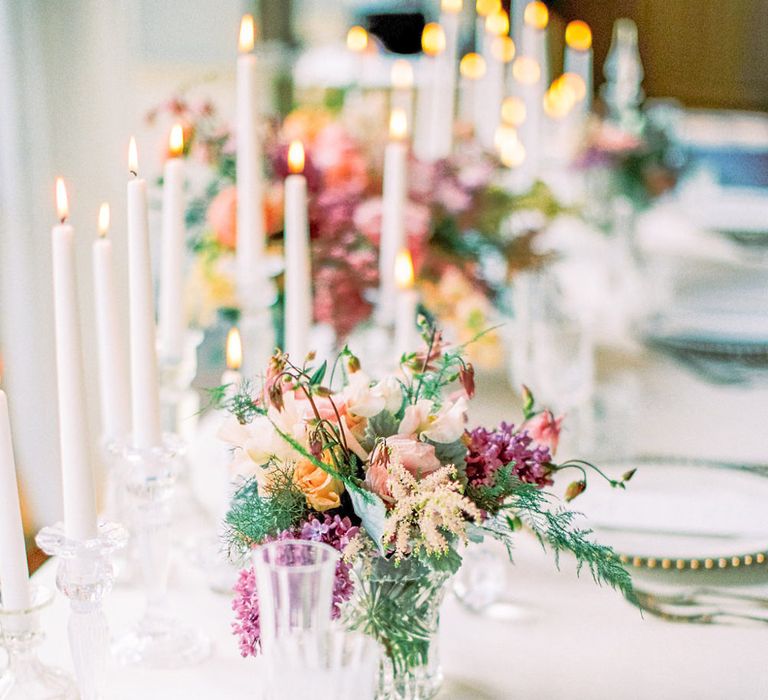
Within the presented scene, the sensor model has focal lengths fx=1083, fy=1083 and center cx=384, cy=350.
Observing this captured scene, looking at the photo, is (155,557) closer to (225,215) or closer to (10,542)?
(10,542)

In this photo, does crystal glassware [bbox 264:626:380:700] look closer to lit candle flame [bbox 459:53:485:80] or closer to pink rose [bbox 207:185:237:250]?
pink rose [bbox 207:185:237:250]

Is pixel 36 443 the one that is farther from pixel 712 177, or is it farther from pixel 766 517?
pixel 712 177

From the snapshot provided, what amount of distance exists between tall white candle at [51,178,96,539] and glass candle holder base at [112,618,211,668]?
201mm

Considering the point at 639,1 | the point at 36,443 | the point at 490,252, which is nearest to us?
the point at 490,252

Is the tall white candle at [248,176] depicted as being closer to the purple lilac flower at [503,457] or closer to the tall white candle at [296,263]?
the tall white candle at [296,263]

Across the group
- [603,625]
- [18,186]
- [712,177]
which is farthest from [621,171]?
[603,625]

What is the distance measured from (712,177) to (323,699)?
2690mm

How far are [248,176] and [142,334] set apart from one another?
0.45 metres

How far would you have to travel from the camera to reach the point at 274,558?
729 millimetres

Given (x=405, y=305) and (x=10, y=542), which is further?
(x=405, y=305)

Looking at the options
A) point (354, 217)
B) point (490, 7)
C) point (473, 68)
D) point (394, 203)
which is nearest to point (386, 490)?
point (394, 203)

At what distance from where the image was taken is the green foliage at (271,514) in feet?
2.61

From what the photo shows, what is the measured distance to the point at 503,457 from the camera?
0.83 m

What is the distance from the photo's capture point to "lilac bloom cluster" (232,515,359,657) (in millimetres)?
775
